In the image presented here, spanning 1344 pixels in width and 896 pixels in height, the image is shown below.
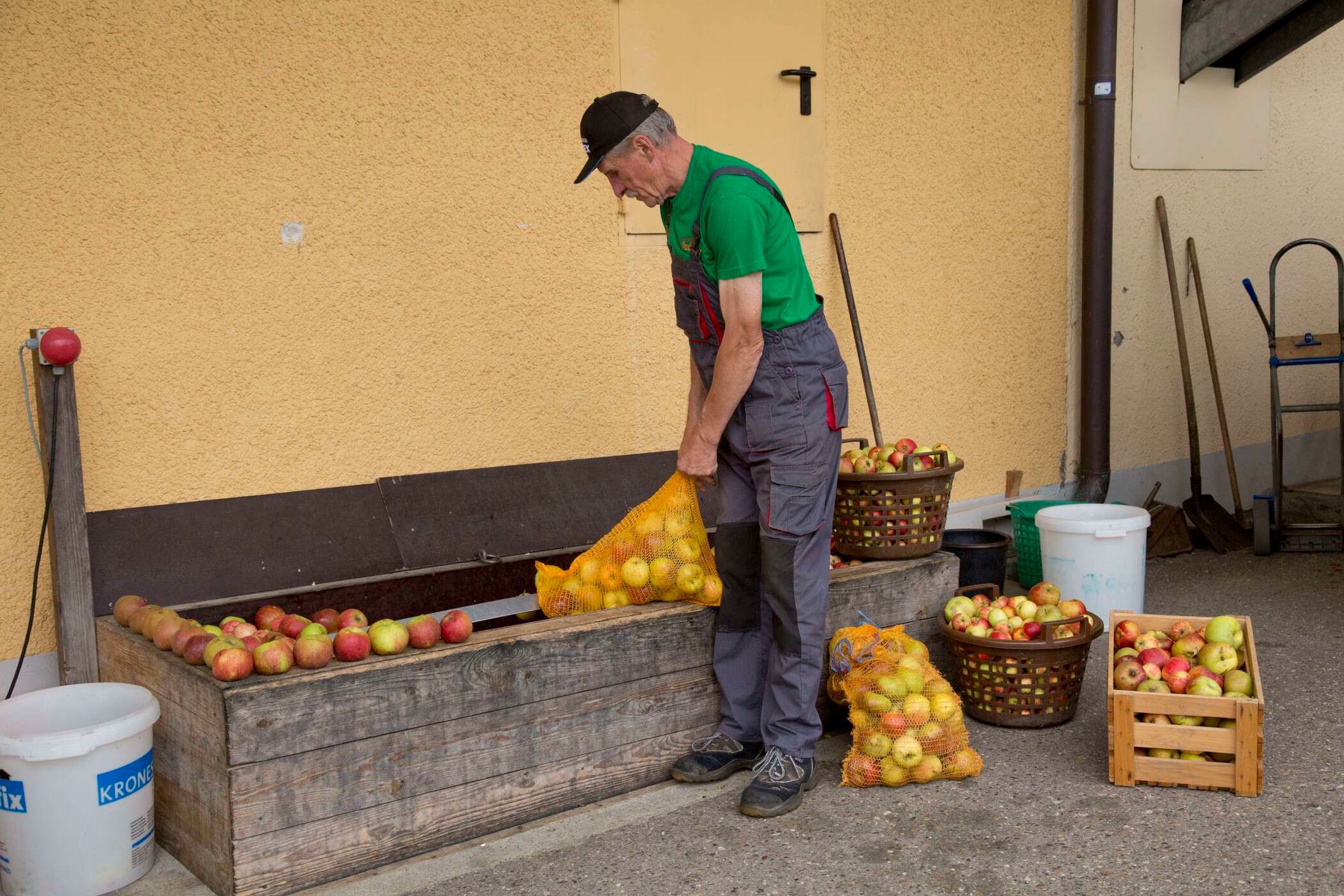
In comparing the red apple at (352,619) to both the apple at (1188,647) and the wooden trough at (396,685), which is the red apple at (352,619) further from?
the apple at (1188,647)

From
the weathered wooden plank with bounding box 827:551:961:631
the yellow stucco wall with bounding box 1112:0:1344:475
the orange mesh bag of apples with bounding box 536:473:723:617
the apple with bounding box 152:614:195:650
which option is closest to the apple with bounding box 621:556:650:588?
the orange mesh bag of apples with bounding box 536:473:723:617

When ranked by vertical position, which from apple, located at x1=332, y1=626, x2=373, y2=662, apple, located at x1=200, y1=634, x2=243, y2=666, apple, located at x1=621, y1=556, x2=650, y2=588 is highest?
apple, located at x1=621, y1=556, x2=650, y2=588

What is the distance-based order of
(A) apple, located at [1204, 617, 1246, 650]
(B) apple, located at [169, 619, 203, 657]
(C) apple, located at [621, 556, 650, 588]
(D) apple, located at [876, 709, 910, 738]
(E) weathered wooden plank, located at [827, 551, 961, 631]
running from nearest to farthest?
(B) apple, located at [169, 619, 203, 657] < (D) apple, located at [876, 709, 910, 738] < (C) apple, located at [621, 556, 650, 588] < (A) apple, located at [1204, 617, 1246, 650] < (E) weathered wooden plank, located at [827, 551, 961, 631]

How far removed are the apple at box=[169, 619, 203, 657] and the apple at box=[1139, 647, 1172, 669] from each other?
2787 mm

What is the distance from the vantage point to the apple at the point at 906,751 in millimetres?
3635

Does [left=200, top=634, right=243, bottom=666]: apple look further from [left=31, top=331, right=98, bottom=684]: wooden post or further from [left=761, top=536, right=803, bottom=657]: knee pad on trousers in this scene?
[left=761, top=536, right=803, bottom=657]: knee pad on trousers

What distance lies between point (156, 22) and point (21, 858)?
2.44 meters

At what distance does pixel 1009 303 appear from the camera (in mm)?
6582

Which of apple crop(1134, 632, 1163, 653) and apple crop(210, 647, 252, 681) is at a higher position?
apple crop(210, 647, 252, 681)

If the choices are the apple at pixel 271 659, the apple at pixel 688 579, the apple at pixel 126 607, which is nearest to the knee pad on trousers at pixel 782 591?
the apple at pixel 688 579

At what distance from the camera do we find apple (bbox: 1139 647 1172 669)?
3801mm

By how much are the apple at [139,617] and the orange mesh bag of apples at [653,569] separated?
1.13 metres

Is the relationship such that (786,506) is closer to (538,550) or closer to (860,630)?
(860,630)

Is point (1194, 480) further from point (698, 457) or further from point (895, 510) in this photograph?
point (698, 457)
